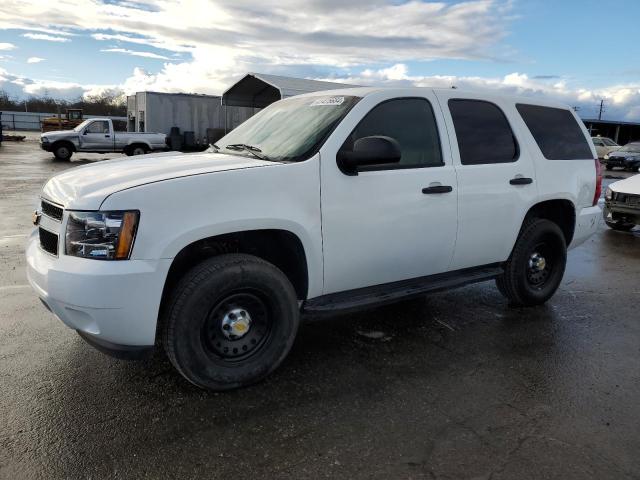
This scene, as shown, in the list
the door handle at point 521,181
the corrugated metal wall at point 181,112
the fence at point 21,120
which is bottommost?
the door handle at point 521,181

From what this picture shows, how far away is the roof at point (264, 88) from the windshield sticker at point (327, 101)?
1795 centimetres

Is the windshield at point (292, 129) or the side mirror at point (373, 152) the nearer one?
the side mirror at point (373, 152)

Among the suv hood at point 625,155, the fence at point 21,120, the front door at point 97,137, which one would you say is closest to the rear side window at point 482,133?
the front door at point 97,137

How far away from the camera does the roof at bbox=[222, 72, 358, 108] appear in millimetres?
22420

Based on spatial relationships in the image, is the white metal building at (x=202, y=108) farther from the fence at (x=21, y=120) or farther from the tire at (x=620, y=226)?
the fence at (x=21, y=120)

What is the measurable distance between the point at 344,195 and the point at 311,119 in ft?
2.30

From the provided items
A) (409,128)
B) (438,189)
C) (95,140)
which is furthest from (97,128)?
(438,189)

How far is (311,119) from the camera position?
12.5 ft

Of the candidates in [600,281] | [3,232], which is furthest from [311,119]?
[3,232]

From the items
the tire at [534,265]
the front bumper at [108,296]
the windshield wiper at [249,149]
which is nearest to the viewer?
the front bumper at [108,296]

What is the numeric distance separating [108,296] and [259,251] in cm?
107

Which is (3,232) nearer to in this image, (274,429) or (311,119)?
(311,119)

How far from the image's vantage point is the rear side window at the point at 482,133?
422cm

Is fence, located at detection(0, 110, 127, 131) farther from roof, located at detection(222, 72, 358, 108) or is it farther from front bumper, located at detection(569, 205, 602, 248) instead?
front bumper, located at detection(569, 205, 602, 248)
